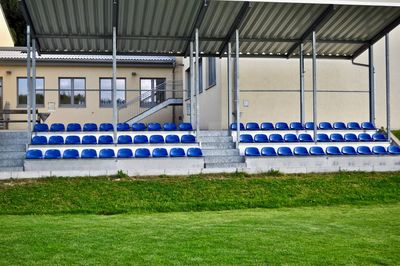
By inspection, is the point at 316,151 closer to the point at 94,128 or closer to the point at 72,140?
the point at 94,128

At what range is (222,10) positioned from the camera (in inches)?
596

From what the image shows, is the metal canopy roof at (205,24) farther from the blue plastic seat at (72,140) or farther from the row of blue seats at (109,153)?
the row of blue seats at (109,153)

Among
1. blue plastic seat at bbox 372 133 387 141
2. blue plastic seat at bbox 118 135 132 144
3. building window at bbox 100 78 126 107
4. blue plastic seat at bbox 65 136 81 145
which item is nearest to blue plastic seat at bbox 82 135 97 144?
blue plastic seat at bbox 65 136 81 145

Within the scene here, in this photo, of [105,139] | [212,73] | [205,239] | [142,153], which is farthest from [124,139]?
[205,239]

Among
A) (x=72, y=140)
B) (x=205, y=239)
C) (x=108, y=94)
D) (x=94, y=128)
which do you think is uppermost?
(x=108, y=94)

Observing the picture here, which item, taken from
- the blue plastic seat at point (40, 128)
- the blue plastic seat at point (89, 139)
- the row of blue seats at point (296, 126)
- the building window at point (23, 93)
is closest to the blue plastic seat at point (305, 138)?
the row of blue seats at point (296, 126)

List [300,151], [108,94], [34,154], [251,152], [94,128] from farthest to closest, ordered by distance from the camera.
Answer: [108,94], [94,128], [300,151], [251,152], [34,154]

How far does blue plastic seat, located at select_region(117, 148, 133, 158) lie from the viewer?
14153mm

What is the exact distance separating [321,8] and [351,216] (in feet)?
26.3

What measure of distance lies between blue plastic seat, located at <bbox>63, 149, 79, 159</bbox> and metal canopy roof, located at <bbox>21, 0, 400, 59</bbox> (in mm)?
4079

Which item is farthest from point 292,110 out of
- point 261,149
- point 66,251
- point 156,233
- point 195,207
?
point 66,251

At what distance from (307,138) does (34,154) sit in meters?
8.59

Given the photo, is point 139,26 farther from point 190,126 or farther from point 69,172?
point 69,172

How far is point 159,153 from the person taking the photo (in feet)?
47.4
